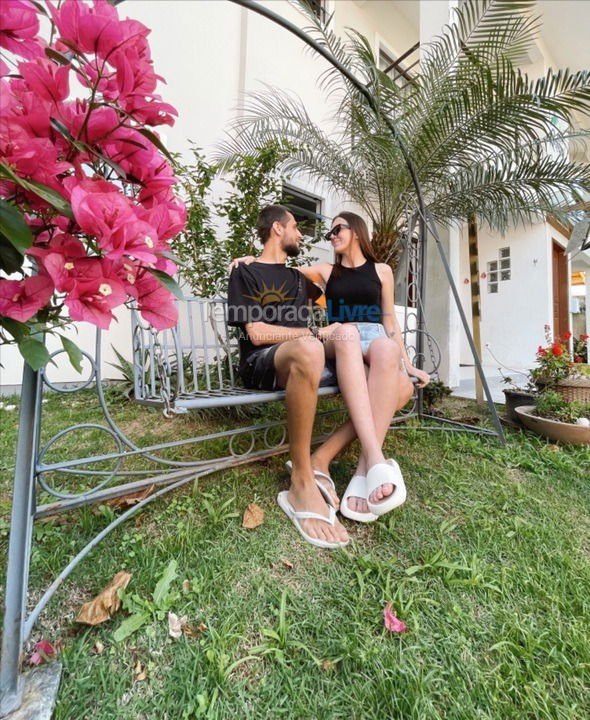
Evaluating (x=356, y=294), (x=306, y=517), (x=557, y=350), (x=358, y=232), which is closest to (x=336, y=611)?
(x=306, y=517)

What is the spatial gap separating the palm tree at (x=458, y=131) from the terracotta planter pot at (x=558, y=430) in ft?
6.38

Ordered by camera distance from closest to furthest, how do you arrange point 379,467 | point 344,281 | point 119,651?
point 119,651
point 379,467
point 344,281

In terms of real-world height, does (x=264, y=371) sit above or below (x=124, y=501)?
above

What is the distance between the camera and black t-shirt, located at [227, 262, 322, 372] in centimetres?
167

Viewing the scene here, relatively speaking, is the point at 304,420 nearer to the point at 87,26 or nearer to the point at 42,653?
the point at 42,653

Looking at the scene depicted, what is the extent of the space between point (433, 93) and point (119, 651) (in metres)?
3.74

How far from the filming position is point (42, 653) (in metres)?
0.79

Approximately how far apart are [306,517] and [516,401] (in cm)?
237

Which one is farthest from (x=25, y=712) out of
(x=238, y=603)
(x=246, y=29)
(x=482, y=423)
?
(x=246, y=29)

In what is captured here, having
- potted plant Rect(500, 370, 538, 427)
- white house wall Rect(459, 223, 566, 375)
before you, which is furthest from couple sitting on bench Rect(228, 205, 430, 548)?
white house wall Rect(459, 223, 566, 375)

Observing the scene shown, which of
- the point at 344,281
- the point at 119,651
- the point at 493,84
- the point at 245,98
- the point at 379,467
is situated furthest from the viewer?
the point at 245,98

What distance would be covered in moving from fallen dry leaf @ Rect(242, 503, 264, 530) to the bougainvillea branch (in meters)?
0.99

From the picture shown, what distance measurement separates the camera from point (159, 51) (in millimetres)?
3465

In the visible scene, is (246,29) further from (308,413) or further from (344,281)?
(308,413)
